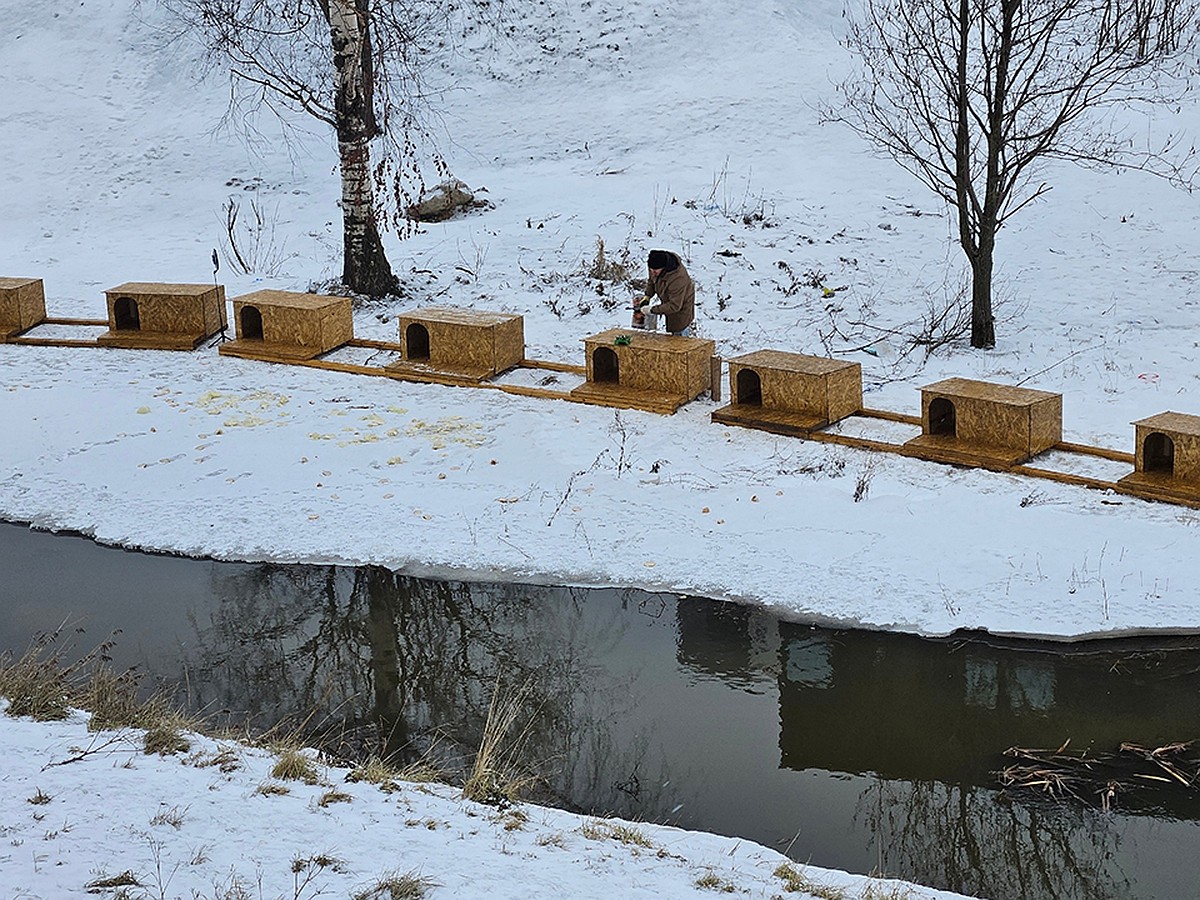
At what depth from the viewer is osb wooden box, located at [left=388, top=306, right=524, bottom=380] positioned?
42.5 ft

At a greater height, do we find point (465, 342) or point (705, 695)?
point (465, 342)

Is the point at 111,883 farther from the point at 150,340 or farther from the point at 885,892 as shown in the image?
the point at 150,340

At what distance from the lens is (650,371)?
40.2 ft

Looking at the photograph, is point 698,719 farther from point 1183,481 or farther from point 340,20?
point 340,20

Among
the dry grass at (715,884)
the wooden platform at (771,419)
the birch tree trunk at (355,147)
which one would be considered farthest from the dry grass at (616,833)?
the birch tree trunk at (355,147)

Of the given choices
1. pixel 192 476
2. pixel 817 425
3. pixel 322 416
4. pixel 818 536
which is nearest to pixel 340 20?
pixel 322 416

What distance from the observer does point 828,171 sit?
1977cm

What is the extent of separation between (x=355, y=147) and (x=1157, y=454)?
9222 millimetres

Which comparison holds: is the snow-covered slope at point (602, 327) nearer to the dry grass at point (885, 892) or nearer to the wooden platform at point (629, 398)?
the wooden platform at point (629, 398)

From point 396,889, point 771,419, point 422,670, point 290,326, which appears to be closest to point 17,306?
point 290,326

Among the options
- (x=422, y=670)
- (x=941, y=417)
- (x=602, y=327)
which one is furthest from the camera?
(x=602, y=327)

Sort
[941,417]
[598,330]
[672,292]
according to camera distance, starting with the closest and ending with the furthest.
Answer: [941,417], [672,292], [598,330]

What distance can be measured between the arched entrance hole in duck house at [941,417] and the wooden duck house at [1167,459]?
1.56 meters

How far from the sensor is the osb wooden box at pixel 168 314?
14.3 meters
